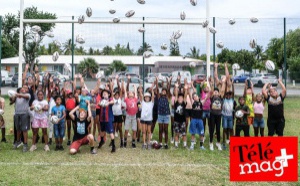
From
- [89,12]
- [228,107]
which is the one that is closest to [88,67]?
[89,12]

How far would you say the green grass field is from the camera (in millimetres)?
5730

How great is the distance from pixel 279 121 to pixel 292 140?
4.49 meters

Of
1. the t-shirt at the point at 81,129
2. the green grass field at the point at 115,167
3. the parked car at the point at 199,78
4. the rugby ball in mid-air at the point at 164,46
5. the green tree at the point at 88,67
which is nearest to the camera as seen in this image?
the green grass field at the point at 115,167

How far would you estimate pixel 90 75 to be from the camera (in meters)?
11.1

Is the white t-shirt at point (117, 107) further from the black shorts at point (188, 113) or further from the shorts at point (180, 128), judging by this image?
the black shorts at point (188, 113)

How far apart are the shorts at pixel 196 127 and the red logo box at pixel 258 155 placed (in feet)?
14.7

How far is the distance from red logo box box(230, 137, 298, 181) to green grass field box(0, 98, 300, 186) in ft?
6.78

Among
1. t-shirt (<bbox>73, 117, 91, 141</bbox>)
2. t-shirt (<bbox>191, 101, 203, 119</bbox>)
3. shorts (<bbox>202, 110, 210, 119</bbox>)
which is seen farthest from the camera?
shorts (<bbox>202, 110, 210, 119</bbox>)

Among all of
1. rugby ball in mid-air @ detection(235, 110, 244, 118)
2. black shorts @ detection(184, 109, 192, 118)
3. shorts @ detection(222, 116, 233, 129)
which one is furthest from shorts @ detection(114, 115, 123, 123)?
rugby ball in mid-air @ detection(235, 110, 244, 118)

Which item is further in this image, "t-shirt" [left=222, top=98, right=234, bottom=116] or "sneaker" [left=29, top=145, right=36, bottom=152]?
"t-shirt" [left=222, top=98, right=234, bottom=116]

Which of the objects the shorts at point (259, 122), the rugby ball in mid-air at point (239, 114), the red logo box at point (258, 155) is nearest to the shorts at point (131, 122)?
the rugby ball in mid-air at point (239, 114)

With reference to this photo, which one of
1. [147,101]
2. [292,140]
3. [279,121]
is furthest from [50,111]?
[292,140]

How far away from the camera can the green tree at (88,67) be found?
11.3m

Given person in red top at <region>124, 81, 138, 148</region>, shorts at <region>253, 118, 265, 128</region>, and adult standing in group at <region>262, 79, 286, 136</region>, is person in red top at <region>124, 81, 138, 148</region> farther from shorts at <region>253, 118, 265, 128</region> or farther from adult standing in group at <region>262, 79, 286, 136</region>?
adult standing in group at <region>262, 79, 286, 136</region>
